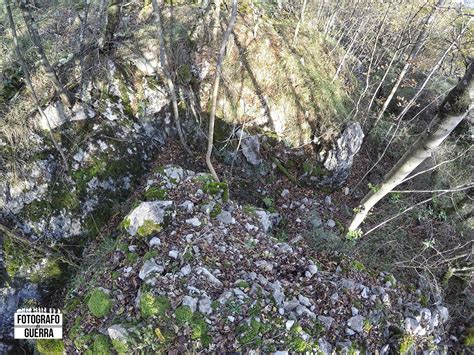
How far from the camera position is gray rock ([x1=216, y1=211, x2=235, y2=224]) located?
5.26 m

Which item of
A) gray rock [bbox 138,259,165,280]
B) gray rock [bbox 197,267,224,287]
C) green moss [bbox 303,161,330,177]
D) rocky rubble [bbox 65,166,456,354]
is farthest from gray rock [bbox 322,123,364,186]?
gray rock [bbox 138,259,165,280]

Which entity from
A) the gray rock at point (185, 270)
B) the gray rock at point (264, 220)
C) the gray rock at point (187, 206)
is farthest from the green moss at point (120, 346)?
the gray rock at point (264, 220)

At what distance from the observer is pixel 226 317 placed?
3930 millimetres

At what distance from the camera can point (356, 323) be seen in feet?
14.0

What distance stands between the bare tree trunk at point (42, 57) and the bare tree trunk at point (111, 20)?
154cm

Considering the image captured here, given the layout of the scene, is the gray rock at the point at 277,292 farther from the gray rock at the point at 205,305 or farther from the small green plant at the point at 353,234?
the small green plant at the point at 353,234

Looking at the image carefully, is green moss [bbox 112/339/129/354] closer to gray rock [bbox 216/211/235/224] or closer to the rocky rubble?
the rocky rubble

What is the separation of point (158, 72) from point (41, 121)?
9.31 feet

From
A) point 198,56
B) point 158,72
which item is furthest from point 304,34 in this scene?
point 158,72

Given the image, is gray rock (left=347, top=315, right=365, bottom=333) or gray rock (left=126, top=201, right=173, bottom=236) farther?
gray rock (left=126, top=201, right=173, bottom=236)

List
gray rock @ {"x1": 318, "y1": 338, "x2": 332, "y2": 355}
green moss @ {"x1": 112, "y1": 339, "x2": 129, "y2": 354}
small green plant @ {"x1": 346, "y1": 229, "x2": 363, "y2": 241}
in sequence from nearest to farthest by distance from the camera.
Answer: green moss @ {"x1": 112, "y1": 339, "x2": 129, "y2": 354} → gray rock @ {"x1": 318, "y1": 338, "x2": 332, "y2": 355} → small green plant @ {"x1": 346, "y1": 229, "x2": 363, "y2": 241}

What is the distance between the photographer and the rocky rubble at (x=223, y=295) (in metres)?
3.81

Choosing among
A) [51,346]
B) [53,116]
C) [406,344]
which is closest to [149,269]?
[51,346]

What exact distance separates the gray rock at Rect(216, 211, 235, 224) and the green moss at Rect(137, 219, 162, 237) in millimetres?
1033
